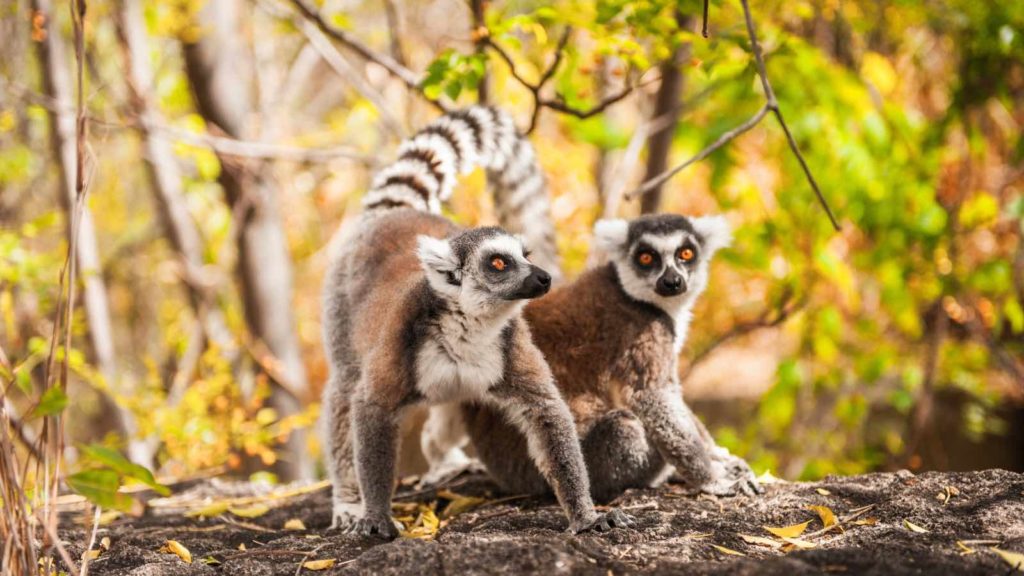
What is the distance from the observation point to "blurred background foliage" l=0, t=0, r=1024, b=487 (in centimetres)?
568

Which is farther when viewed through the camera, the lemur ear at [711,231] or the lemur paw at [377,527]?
the lemur ear at [711,231]

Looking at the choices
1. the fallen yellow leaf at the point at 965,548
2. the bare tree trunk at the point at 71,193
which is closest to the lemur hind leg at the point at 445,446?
the fallen yellow leaf at the point at 965,548

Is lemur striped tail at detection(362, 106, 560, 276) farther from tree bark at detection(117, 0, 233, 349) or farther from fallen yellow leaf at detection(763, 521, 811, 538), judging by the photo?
tree bark at detection(117, 0, 233, 349)

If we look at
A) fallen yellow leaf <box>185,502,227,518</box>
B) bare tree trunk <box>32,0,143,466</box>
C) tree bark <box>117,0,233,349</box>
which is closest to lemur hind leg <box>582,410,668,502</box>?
fallen yellow leaf <box>185,502,227,518</box>

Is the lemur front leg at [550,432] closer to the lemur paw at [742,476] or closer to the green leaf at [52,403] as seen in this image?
the lemur paw at [742,476]

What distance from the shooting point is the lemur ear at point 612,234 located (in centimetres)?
452

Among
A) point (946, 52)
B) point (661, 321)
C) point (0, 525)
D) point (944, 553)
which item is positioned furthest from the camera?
point (946, 52)

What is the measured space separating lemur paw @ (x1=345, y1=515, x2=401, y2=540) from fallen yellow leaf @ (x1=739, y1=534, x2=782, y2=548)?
1.41 metres

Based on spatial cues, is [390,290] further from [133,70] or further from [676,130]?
[133,70]

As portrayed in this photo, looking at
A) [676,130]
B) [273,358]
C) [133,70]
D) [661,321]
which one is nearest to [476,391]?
[661,321]

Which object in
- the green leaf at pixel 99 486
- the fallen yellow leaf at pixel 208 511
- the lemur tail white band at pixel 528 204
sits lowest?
the fallen yellow leaf at pixel 208 511

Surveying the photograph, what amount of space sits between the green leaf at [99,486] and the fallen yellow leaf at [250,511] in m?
2.24

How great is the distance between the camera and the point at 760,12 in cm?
590

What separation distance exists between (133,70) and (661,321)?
5827 millimetres
